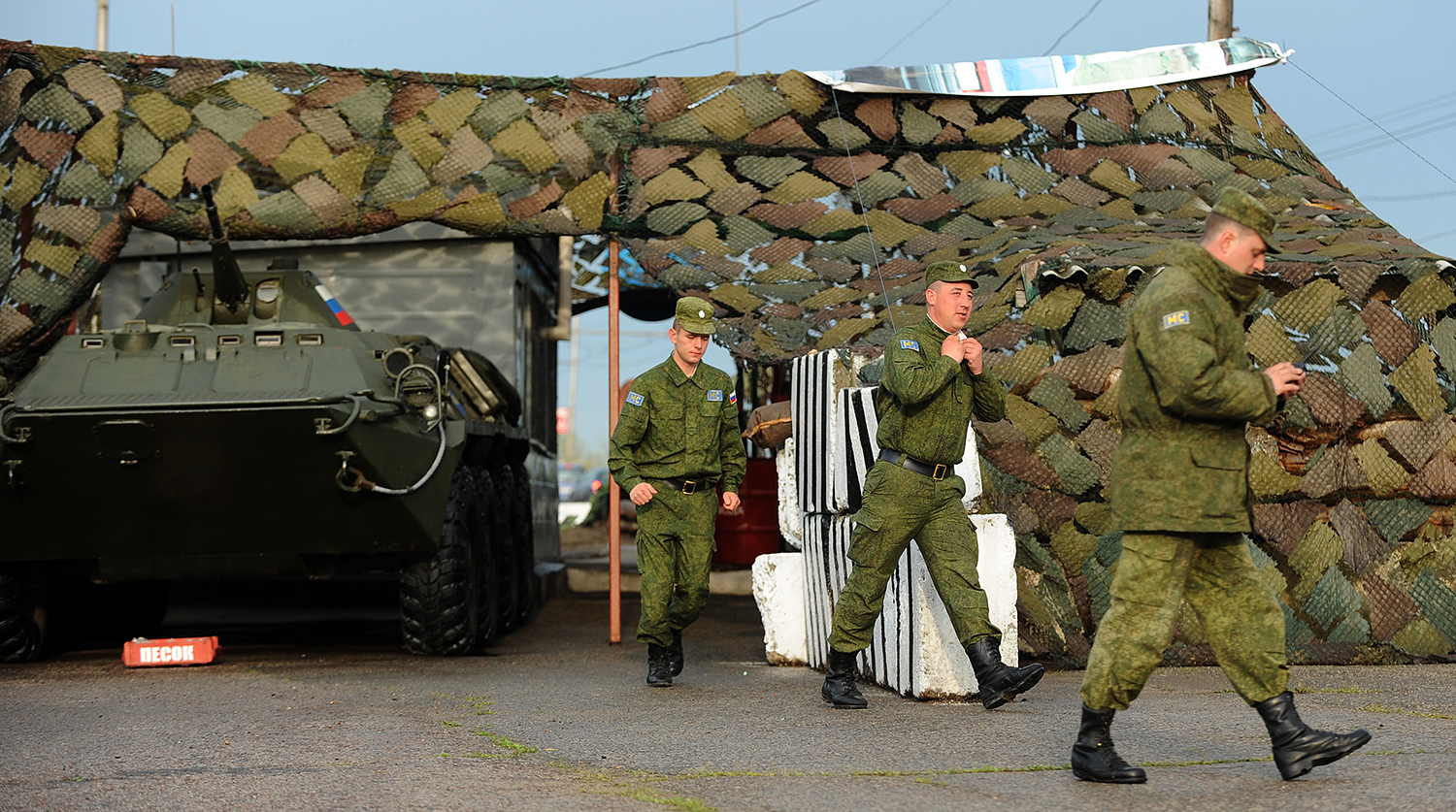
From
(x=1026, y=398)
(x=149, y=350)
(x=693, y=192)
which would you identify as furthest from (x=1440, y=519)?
(x=149, y=350)

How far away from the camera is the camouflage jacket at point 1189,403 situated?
13.3 ft

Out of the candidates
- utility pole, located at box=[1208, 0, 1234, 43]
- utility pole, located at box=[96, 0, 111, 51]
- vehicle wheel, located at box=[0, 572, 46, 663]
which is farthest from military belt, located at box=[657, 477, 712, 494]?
utility pole, located at box=[96, 0, 111, 51]

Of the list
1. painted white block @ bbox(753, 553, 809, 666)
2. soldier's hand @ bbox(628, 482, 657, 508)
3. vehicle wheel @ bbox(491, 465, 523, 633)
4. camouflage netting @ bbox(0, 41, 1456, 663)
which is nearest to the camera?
soldier's hand @ bbox(628, 482, 657, 508)

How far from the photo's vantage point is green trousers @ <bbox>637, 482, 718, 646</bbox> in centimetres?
663

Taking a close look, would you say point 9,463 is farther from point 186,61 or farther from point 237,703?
point 186,61

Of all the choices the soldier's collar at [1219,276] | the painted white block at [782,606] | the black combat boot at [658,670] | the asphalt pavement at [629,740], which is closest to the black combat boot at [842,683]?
the asphalt pavement at [629,740]

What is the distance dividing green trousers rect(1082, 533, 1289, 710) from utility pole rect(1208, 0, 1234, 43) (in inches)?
305

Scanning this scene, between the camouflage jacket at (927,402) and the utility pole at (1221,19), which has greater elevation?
the utility pole at (1221,19)

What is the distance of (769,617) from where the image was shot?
25.1 feet

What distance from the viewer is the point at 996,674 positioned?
5.32 meters

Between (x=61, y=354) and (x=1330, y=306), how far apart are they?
6.19m

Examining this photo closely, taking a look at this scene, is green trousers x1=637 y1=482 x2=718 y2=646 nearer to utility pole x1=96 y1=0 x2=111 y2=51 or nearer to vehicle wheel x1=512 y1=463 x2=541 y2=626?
vehicle wheel x1=512 y1=463 x2=541 y2=626

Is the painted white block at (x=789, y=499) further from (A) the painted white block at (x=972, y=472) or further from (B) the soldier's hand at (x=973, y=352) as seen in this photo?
(B) the soldier's hand at (x=973, y=352)

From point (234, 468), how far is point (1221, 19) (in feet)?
24.8
